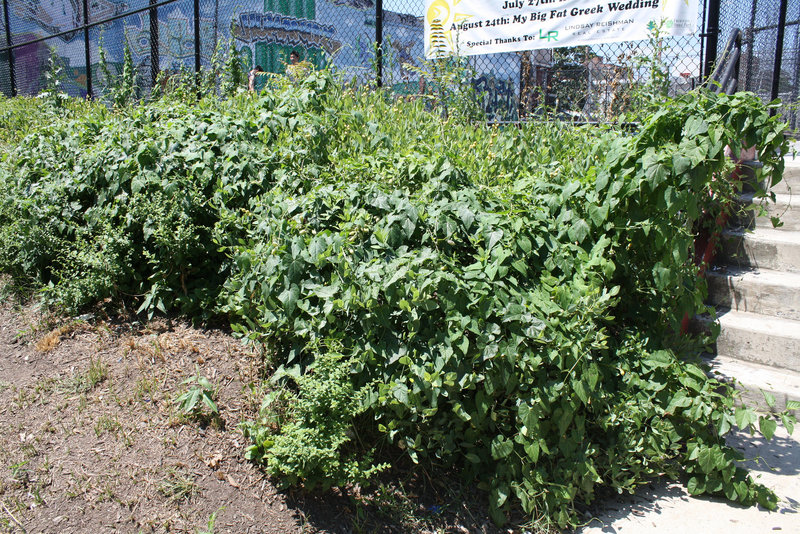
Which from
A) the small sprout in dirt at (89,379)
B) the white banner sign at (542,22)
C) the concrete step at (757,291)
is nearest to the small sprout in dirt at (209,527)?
the small sprout in dirt at (89,379)


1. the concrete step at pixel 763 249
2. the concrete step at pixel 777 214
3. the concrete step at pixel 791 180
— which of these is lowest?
the concrete step at pixel 763 249

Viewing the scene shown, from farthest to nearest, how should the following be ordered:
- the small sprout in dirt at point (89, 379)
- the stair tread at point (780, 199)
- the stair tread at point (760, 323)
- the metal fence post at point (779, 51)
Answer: the metal fence post at point (779, 51)
the stair tread at point (780, 199)
the stair tread at point (760, 323)
the small sprout in dirt at point (89, 379)

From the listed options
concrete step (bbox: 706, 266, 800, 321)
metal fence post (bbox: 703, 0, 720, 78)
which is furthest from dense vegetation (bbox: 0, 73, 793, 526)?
metal fence post (bbox: 703, 0, 720, 78)

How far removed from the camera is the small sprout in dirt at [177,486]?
2684 millimetres

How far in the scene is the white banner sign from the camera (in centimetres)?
548

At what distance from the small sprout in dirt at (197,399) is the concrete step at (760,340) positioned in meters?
2.96

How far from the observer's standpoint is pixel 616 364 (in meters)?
2.99

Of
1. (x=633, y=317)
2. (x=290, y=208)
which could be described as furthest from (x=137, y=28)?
(x=633, y=317)

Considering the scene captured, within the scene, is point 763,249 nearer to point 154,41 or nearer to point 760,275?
point 760,275

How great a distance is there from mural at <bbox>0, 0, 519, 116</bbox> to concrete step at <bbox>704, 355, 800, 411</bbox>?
10.6ft

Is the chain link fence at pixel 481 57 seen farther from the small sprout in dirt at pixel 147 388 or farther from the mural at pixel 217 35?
the small sprout in dirt at pixel 147 388

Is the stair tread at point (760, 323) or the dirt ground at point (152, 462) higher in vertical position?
the stair tread at point (760, 323)

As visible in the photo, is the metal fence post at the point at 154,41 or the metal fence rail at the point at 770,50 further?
the metal fence post at the point at 154,41

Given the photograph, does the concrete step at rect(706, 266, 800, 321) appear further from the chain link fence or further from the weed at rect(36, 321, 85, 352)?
the weed at rect(36, 321, 85, 352)
